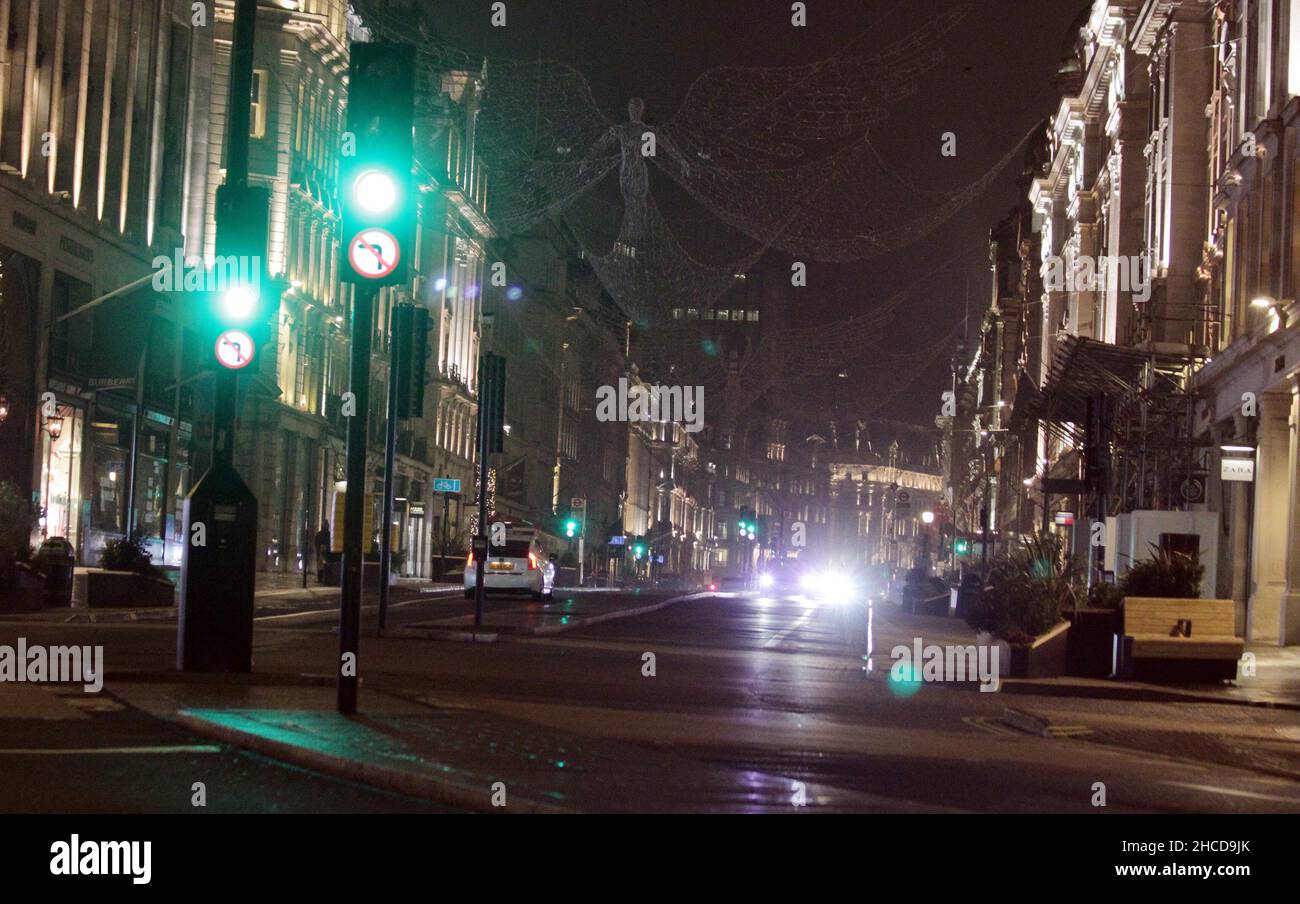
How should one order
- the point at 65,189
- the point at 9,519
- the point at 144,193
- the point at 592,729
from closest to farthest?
the point at 592,729
the point at 9,519
the point at 65,189
the point at 144,193

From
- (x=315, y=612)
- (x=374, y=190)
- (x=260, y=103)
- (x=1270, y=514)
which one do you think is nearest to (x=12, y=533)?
(x=315, y=612)

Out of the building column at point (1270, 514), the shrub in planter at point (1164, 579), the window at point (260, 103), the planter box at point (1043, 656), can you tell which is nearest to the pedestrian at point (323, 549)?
the window at point (260, 103)

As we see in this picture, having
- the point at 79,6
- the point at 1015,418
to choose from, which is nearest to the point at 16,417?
the point at 79,6

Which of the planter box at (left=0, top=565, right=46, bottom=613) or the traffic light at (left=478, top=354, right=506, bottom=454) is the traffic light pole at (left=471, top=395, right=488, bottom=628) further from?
the planter box at (left=0, top=565, right=46, bottom=613)

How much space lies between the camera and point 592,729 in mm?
14102

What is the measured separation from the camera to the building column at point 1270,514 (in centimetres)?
3907

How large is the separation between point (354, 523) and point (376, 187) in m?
2.37

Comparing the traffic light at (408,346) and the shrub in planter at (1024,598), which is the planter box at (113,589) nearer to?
the traffic light at (408,346)

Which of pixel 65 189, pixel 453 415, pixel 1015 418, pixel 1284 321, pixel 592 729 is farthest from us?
pixel 453 415

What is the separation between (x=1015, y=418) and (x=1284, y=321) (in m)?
41.9

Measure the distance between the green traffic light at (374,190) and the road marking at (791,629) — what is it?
19.4 m

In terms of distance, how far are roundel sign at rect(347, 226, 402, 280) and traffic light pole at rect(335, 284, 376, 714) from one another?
255mm

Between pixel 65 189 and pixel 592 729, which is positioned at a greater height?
pixel 65 189
